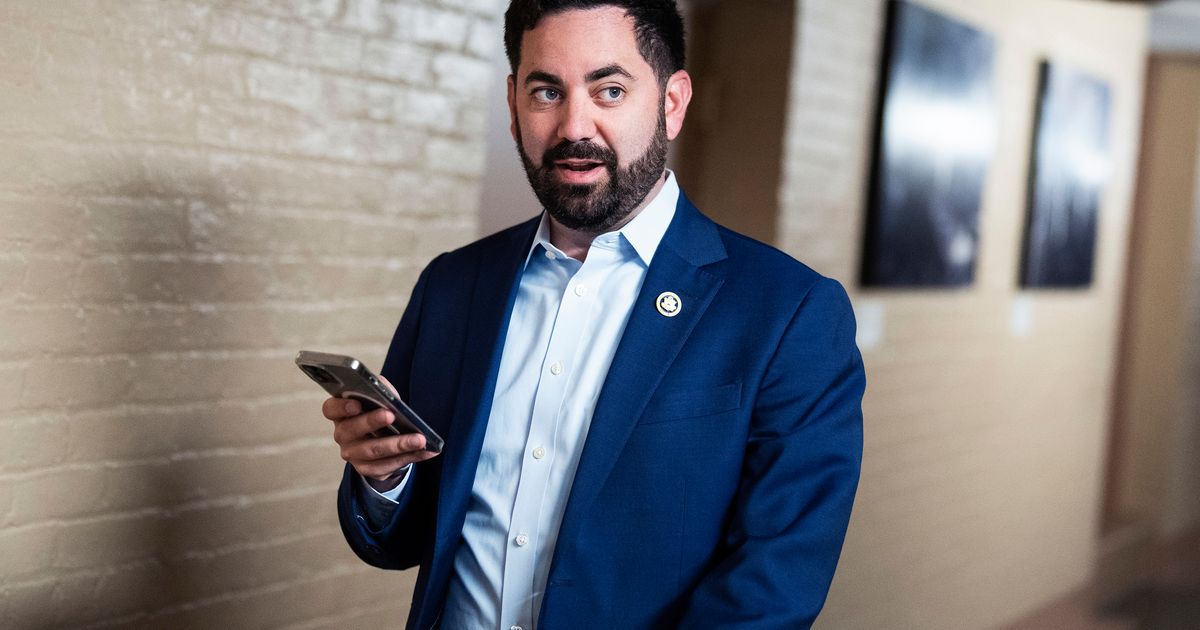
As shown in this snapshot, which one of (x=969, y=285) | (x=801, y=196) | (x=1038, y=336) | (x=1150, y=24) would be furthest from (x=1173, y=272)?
(x=801, y=196)

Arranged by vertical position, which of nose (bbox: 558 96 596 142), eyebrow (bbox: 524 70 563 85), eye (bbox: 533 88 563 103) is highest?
eyebrow (bbox: 524 70 563 85)

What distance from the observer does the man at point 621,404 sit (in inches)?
50.4

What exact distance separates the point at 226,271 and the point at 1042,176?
3528 mm

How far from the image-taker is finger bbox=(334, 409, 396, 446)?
4.18 ft

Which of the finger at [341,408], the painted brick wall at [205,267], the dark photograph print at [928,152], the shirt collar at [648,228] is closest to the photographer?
the finger at [341,408]

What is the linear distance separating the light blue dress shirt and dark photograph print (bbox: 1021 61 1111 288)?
343 cm

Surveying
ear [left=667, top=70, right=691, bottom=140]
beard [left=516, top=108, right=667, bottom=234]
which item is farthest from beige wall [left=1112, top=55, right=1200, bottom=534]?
beard [left=516, top=108, right=667, bottom=234]

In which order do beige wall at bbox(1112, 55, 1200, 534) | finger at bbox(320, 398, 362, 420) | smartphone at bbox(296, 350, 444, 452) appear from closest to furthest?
smartphone at bbox(296, 350, 444, 452) < finger at bbox(320, 398, 362, 420) < beige wall at bbox(1112, 55, 1200, 534)

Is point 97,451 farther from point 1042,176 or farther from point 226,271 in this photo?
point 1042,176

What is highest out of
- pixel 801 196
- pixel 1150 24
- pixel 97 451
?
pixel 1150 24

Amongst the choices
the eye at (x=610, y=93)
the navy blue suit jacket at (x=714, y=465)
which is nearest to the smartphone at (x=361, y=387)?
the navy blue suit jacket at (x=714, y=465)

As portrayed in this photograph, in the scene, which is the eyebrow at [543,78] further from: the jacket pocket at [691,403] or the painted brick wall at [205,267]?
the painted brick wall at [205,267]

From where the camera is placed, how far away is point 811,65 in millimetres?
3207

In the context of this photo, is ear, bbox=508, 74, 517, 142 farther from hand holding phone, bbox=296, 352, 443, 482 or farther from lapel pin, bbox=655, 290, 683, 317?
hand holding phone, bbox=296, 352, 443, 482
